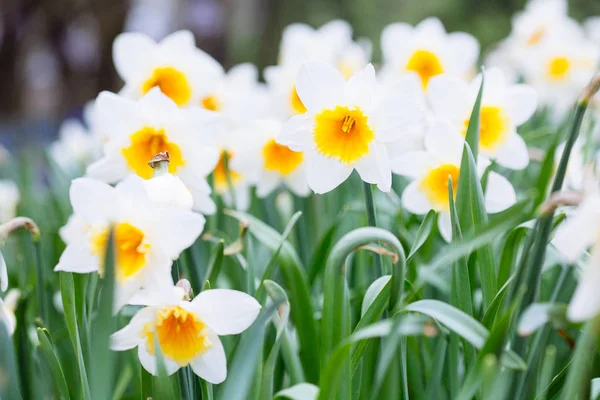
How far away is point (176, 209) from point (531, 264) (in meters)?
0.39

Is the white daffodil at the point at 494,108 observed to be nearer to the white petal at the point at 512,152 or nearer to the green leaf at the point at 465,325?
the white petal at the point at 512,152

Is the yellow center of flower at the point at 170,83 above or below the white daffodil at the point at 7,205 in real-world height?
above

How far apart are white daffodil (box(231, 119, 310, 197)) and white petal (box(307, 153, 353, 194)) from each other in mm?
408

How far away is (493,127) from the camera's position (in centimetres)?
111

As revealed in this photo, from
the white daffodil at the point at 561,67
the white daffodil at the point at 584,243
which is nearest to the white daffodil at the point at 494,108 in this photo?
the white daffodil at the point at 584,243

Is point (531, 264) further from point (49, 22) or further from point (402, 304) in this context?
point (49, 22)

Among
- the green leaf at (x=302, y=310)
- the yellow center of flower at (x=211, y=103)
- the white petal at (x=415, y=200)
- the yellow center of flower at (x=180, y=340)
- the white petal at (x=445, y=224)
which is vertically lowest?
the green leaf at (x=302, y=310)

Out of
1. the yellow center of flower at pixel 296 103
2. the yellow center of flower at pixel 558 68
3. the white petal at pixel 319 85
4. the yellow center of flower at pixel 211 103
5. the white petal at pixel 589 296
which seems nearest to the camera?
the white petal at pixel 589 296

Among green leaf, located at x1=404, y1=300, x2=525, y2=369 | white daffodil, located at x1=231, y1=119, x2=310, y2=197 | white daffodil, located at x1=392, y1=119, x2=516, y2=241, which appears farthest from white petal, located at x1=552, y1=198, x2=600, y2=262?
white daffodil, located at x1=231, y1=119, x2=310, y2=197

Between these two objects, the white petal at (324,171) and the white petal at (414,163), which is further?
the white petal at (414,163)

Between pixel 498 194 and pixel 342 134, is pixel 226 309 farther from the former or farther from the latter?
pixel 498 194

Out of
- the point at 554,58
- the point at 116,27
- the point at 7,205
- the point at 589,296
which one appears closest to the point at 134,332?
the point at 589,296

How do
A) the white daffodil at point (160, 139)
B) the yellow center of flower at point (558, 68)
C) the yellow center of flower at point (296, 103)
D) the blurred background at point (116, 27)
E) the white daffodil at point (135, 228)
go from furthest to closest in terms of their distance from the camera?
the blurred background at point (116, 27)
the yellow center of flower at point (558, 68)
the yellow center of flower at point (296, 103)
the white daffodil at point (160, 139)
the white daffodil at point (135, 228)

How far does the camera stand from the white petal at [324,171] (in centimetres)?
90
